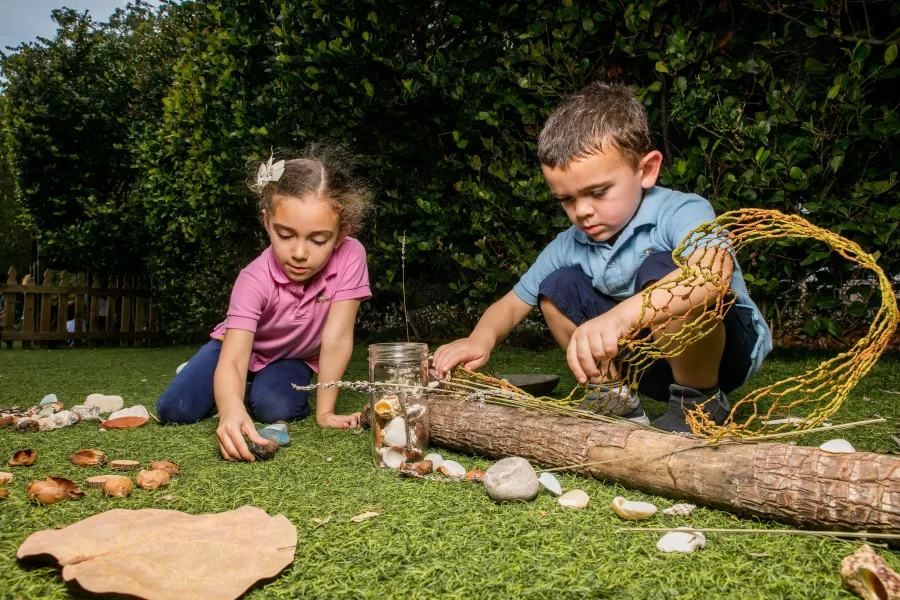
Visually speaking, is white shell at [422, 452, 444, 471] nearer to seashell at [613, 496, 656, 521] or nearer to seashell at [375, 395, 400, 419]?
seashell at [375, 395, 400, 419]

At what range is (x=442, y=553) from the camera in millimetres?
1311

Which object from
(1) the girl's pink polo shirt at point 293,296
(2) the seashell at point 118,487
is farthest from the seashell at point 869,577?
(1) the girl's pink polo shirt at point 293,296

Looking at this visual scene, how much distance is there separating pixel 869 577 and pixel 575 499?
66 cm

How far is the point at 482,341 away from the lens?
2.55 m

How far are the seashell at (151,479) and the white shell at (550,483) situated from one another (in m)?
1.04

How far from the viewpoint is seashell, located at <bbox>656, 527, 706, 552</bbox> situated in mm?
→ 1307

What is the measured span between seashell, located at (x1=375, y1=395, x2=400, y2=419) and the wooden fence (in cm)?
877

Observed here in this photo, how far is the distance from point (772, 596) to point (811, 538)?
1.04 feet

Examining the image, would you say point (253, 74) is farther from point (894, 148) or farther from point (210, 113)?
point (894, 148)

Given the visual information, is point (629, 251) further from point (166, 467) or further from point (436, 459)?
point (166, 467)

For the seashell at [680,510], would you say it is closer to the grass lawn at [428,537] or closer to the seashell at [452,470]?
the grass lawn at [428,537]

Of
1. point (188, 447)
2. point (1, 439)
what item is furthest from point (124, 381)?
point (188, 447)

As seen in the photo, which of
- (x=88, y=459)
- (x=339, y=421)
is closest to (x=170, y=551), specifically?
(x=88, y=459)

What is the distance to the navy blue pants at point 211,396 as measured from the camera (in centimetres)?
296
